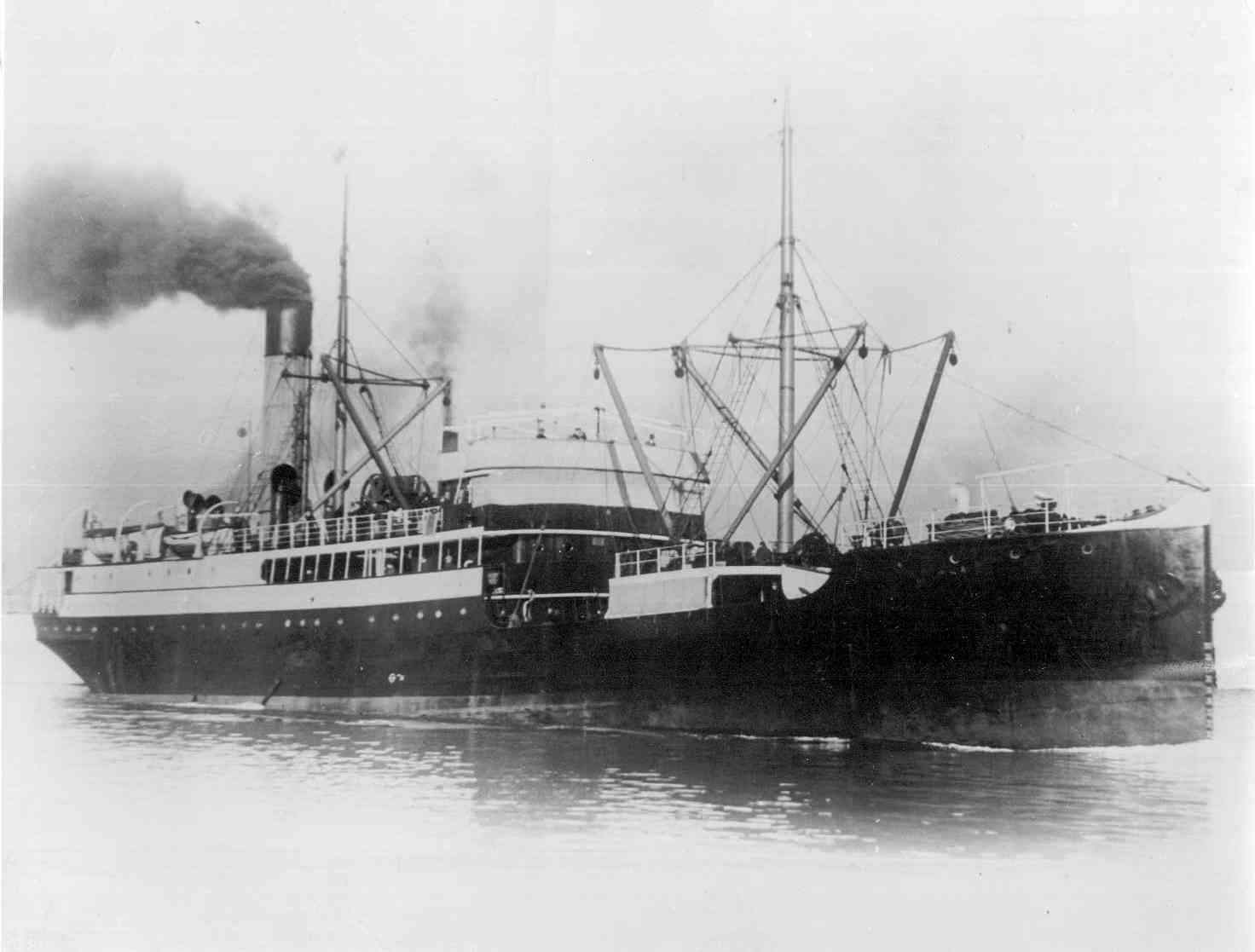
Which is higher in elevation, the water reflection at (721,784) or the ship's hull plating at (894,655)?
the ship's hull plating at (894,655)

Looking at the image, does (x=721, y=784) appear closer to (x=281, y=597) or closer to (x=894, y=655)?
(x=894, y=655)

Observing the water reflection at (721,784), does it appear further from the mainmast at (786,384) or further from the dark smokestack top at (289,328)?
the dark smokestack top at (289,328)

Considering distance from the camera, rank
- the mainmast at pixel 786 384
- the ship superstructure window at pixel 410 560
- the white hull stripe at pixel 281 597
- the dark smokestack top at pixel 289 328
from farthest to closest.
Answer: the dark smokestack top at pixel 289 328, the ship superstructure window at pixel 410 560, the white hull stripe at pixel 281 597, the mainmast at pixel 786 384

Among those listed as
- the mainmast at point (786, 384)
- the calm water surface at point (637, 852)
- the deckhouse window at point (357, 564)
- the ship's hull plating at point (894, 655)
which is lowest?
the calm water surface at point (637, 852)

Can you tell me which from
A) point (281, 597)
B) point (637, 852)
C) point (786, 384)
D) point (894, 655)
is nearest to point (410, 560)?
point (281, 597)

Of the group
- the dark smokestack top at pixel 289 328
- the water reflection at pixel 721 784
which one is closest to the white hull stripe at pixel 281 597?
the water reflection at pixel 721 784

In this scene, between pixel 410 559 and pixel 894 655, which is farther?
pixel 410 559

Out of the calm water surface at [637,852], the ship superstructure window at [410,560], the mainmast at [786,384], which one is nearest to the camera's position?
the calm water surface at [637,852]

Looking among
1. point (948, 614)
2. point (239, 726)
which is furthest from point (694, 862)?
point (239, 726)

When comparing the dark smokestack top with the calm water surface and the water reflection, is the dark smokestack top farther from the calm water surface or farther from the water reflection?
the calm water surface
